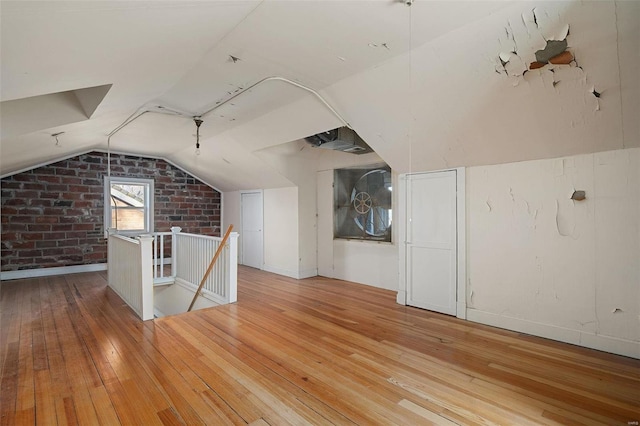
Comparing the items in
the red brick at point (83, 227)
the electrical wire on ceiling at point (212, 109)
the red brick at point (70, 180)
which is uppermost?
the electrical wire on ceiling at point (212, 109)

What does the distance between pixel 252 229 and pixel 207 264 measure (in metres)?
2.44

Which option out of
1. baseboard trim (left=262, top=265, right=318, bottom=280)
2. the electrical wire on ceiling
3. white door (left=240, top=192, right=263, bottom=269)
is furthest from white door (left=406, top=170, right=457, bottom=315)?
white door (left=240, top=192, right=263, bottom=269)

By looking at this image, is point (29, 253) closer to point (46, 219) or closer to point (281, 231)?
point (46, 219)

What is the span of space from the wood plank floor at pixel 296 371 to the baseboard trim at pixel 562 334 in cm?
8

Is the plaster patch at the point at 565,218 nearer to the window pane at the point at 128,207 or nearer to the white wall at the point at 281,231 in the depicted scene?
the white wall at the point at 281,231

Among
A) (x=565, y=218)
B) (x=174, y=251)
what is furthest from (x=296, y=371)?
(x=174, y=251)

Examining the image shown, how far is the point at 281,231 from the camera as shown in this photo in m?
6.09

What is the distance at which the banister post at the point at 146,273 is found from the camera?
3.41m

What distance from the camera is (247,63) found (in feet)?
8.39

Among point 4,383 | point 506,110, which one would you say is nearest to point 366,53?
point 506,110

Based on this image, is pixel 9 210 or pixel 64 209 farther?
pixel 64 209

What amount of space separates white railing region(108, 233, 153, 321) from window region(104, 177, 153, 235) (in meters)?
1.89

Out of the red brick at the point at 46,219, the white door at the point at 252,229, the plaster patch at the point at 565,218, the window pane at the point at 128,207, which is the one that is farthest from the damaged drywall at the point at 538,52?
the red brick at the point at 46,219

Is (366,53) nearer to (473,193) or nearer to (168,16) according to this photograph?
(168,16)
